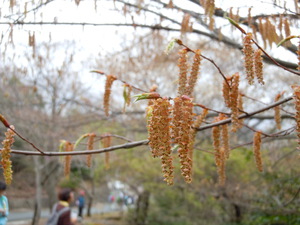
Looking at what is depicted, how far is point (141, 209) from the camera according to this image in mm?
12766

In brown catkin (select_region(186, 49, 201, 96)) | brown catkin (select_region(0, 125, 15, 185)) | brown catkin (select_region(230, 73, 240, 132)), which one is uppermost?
brown catkin (select_region(186, 49, 201, 96))

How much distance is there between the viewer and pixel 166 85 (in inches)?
389

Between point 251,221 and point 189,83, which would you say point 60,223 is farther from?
point 251,221

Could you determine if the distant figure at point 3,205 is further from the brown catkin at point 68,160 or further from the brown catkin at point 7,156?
the brown catkin at point 7,156

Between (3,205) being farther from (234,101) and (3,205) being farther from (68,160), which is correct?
(234,101)

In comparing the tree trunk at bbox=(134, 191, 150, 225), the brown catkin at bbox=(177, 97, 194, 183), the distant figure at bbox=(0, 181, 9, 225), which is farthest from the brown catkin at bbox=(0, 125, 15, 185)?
the tree trunk at bbox=(134, 191, 150, 225)

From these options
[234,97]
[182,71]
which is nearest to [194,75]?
[182,71]

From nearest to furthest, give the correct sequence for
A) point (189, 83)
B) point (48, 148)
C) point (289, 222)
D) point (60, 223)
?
1. point (189, 83)
2. point (60, 223)
3. point (289, 222)
4. point (48, 148)

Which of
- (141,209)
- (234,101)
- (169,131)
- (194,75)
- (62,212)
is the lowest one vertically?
(141,209)

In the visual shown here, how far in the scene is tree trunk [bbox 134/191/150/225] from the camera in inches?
494

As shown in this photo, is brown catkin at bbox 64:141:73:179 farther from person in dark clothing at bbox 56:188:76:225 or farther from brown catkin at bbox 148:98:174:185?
person in dark clothing at bbox 56:188:76:225

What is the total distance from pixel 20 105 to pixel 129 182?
546cm

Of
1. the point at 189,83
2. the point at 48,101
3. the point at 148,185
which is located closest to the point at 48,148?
the point at 48,101

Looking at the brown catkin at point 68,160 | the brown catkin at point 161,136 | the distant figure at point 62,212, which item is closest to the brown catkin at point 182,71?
the brown catkin at point 161,136
